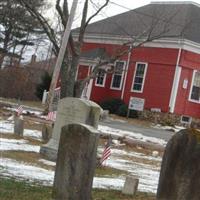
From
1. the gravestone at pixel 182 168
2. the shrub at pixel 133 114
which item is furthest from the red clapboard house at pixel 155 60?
the gravestone at pixel 182 168

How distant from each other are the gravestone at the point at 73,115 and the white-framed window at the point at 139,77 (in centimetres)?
2467

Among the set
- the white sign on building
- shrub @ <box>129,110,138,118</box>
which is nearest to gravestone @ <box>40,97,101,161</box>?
the white sign on building

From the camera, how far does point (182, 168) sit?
Result: 348 inches

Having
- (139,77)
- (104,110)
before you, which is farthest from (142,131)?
(139,77)

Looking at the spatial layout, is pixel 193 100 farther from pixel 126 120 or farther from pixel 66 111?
pixel 66 111

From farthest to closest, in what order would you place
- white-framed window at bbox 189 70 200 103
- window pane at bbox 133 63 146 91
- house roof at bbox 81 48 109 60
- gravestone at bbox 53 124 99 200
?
house roof at bbox 81 48 109 60 < window pane at bbox 133 63 146 91 < white-framed window at bbox 189 70 200 103 < gravestone at bbox 53 124 99 200

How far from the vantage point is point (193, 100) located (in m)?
40.9

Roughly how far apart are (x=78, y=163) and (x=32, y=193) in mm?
1336

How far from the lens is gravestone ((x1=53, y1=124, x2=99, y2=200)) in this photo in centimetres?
932

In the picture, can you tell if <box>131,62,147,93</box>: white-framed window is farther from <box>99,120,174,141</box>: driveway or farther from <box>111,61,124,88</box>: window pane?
<box>99,120,174,141</box>: driveway

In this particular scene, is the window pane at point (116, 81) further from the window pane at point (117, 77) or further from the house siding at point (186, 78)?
the house siding at point (186, 78)

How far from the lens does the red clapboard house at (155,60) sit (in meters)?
39.5

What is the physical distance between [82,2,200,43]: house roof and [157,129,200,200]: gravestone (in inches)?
1199

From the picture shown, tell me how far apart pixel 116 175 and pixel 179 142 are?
6.10 metres
